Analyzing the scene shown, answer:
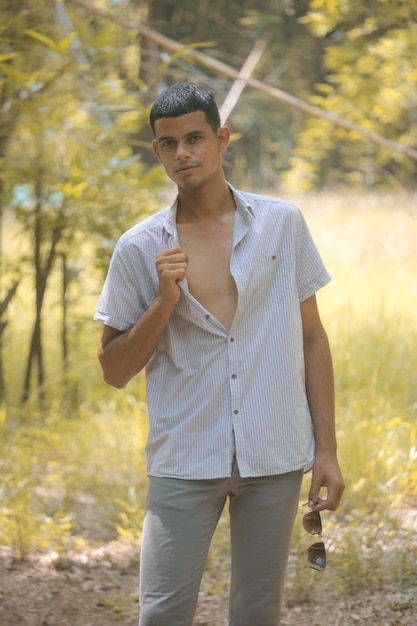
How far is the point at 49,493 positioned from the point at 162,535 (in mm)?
2428

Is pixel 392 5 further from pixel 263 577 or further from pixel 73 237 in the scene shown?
pixel 263 577

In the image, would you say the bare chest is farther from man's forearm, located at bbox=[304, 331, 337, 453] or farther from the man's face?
man's forearm, located at bbox=[304, 331, 337, 453]

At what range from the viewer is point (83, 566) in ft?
11.8

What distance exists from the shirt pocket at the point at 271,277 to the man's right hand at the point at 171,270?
0.21m

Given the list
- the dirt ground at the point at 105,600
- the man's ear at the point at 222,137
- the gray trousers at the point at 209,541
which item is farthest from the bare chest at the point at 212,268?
the dirt ground at the point at 105,600

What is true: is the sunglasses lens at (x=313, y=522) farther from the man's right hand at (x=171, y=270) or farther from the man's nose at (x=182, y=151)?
the man's nose at (x=182, y=151)

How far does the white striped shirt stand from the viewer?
197cm

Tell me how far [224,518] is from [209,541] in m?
1.70

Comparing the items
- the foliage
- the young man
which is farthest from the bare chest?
the foliage

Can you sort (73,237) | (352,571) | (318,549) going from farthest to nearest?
(73,237) < (352,571) < (318,549)

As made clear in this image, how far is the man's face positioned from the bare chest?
0.39 feet

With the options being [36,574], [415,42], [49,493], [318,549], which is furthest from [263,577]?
[415,42]

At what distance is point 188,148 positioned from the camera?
202cm

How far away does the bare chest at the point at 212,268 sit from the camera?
202 centimetres
